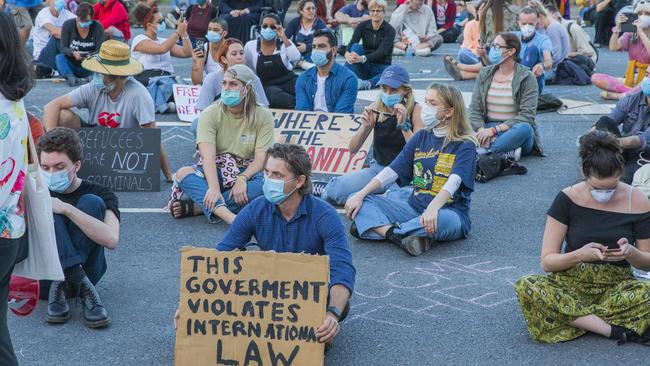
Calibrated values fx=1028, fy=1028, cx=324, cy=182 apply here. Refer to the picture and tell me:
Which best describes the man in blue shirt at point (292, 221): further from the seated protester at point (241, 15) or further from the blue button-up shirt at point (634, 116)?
the seated protester at point (241, 15)

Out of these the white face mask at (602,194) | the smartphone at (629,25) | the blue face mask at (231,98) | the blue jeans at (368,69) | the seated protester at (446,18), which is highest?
the white face mask at (602,194)

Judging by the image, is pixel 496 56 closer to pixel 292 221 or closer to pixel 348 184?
pixel 348 184

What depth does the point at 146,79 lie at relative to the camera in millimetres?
12578

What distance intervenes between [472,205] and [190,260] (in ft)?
13.1

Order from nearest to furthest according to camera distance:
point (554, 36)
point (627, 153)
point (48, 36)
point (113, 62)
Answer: point (627, 153), point (113, 62), point (554, 36), point (48, 36)

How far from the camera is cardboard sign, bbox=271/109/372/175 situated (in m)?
9.30

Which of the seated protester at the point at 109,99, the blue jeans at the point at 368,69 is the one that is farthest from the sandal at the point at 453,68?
the seated protester at the point at 109,99

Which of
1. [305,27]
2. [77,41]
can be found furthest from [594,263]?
[77,41]

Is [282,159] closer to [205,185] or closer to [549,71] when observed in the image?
[205,185]

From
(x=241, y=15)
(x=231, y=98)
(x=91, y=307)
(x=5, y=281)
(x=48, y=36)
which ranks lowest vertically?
(x=48, y=36)

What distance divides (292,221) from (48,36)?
11156 mm

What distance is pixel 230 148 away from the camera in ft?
26.2

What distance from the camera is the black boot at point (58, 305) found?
5.75 m

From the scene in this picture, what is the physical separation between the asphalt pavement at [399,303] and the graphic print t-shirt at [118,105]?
67 centimetres
